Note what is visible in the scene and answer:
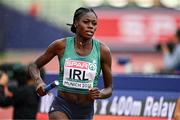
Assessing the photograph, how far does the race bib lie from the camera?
8609mm

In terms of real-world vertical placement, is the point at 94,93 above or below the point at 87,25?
below

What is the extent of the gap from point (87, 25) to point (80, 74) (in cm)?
52

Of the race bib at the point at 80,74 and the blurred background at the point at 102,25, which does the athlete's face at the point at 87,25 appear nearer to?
the race bib at the point at 80,74

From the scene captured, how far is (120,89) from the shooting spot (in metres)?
12.9

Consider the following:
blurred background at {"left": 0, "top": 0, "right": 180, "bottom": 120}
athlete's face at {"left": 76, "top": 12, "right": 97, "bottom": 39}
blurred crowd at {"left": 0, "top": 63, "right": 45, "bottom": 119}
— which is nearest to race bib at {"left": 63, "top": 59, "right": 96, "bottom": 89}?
athlete's face at {"left": 76, "top": 12, "right": 97, "bottom": 39}

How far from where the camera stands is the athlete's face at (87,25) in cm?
853

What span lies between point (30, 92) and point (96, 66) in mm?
2429

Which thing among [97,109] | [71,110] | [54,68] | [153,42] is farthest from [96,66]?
[153,42]

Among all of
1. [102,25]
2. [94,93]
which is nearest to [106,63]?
[94,93]

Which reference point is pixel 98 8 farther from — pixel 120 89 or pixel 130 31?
pixel 120 89

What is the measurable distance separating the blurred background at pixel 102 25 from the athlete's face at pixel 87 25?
16484 millimetres

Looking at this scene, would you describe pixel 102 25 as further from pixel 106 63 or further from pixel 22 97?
pixel 106 63

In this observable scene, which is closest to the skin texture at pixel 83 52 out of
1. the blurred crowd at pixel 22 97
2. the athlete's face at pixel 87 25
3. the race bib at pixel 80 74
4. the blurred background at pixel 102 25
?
the athlete's face at pixel 87 25

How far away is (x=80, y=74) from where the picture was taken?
28.4 ft
